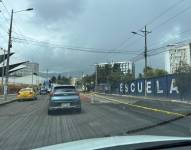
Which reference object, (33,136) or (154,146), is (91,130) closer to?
(33,136)

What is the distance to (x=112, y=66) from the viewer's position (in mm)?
154500

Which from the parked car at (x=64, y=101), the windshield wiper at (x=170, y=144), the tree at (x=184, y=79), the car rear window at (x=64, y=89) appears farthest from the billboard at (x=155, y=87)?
the windshield wiper at (x=170, y=144)

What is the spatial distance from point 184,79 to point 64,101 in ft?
73.7

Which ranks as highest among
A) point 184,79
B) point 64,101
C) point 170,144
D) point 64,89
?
point 184,79

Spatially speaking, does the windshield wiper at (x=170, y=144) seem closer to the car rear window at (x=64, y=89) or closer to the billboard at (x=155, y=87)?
Result: the car rear window at (x=64, y=89)

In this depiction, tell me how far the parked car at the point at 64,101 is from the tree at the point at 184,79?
20.9 metres

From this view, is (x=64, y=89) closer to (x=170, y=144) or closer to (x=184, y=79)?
(x=184, y=79)

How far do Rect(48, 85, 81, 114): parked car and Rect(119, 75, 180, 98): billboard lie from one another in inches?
964

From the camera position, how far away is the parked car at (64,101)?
2848cm

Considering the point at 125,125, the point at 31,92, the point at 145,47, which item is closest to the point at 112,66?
the point at 145,47

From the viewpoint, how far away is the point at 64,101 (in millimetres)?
28578

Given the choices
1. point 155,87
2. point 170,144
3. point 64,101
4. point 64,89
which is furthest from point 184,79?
point 170,144

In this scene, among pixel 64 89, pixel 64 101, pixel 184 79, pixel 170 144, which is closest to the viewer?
pixel 170 144

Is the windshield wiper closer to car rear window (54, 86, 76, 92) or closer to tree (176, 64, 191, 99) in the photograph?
car rear window (54, 86, 76, 92)
